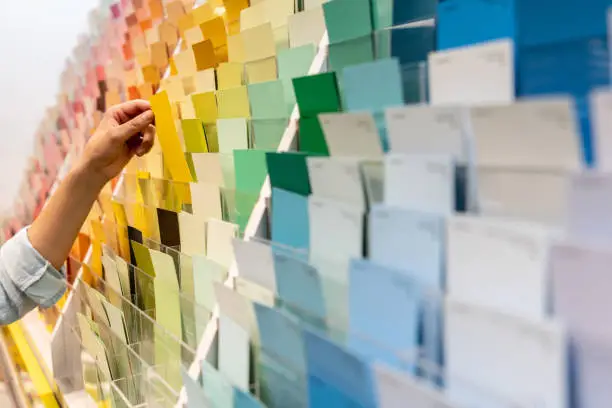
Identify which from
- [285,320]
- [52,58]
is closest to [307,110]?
[285,320]

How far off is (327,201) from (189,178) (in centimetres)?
55

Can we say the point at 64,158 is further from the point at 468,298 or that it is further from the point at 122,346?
the point at 468,298

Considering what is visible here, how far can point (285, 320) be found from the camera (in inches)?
24.6

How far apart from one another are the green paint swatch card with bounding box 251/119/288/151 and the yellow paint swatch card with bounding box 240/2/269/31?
0.64 ft

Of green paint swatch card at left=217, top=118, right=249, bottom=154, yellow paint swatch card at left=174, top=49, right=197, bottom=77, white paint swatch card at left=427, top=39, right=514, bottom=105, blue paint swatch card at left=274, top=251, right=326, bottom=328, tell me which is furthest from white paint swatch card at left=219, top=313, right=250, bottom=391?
yellow paint swatch card at left=174, top=49, right=197, bottom=77

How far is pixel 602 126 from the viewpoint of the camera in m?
0.37

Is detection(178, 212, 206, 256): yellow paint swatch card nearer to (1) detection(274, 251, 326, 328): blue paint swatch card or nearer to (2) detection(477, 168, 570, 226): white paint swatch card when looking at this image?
(1) detection(274, 251, 326, 328): blue paint swatch card

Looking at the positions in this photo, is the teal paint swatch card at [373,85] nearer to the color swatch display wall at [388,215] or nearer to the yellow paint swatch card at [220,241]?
the color swatch display wall at [388,215]

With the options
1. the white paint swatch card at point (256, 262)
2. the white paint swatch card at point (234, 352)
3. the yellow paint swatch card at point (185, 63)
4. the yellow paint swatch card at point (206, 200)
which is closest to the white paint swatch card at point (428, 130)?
the white paint swatch card at point (256, 262)

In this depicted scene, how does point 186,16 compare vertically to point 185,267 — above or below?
above

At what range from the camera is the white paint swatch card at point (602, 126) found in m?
0.37

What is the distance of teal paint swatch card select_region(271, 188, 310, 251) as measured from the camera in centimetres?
69

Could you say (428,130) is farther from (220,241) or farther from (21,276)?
(21,276)

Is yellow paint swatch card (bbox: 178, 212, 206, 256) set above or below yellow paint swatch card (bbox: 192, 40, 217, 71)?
below
